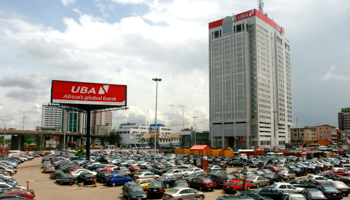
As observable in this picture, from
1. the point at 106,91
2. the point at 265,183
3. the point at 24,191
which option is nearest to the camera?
the point at 24,191

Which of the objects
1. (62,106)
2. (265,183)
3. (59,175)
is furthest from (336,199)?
(62,106)

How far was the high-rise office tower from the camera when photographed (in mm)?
130750

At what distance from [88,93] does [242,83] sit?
303 feet

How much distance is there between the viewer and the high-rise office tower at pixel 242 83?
131 meters

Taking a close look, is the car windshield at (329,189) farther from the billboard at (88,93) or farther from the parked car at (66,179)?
the billboard at (88,93)

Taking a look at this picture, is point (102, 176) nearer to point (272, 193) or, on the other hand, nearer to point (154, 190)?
point (154, 190)

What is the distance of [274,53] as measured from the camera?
148375mm

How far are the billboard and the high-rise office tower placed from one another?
85.5 metres

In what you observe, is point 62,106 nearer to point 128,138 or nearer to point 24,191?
point 24,191

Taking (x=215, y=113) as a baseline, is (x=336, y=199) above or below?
below

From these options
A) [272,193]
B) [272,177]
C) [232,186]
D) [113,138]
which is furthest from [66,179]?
[113,138]

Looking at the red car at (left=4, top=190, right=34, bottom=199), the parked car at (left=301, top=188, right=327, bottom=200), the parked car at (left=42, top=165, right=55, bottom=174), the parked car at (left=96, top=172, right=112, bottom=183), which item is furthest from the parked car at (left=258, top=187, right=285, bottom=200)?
the parked car at (left=42, top=165, right=55, bottom=174)

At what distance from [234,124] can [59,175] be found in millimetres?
109109

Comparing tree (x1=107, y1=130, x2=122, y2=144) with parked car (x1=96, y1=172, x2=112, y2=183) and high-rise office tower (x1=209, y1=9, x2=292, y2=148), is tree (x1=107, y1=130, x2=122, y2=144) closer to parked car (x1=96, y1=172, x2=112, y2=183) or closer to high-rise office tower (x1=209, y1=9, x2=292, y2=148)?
high-rise office tower (x1=209, y1=9, x2=292, y2=148)
